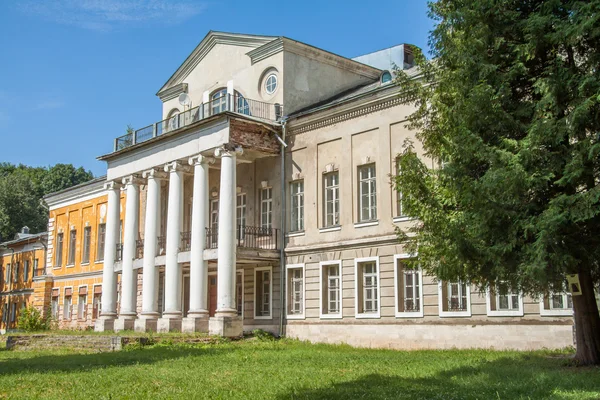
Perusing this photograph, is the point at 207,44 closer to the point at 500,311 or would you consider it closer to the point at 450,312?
the point at 450,312

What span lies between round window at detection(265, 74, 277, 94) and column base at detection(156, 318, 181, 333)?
10568mm

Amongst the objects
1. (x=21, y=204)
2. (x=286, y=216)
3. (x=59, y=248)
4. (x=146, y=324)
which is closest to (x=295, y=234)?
(x=286, y=216)

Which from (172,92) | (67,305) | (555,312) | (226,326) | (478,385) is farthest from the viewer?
(67,305)

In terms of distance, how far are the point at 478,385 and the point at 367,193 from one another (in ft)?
47.8

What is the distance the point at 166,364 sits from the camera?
18.1 metres

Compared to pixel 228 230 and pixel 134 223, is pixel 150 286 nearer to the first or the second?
pixel 134 223

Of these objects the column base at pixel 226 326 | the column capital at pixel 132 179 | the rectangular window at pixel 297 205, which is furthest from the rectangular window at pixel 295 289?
the column capital at pixel 132 179

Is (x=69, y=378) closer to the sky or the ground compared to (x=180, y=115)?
closer to the ground

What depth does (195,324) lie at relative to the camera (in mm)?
27609

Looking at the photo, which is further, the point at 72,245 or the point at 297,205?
the point at 72,245

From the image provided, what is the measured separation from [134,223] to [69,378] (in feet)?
61.2

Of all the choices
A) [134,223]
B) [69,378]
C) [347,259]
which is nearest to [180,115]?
[134,223]

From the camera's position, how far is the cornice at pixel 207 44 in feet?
106

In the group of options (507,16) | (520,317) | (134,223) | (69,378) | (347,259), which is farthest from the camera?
(134,223)
